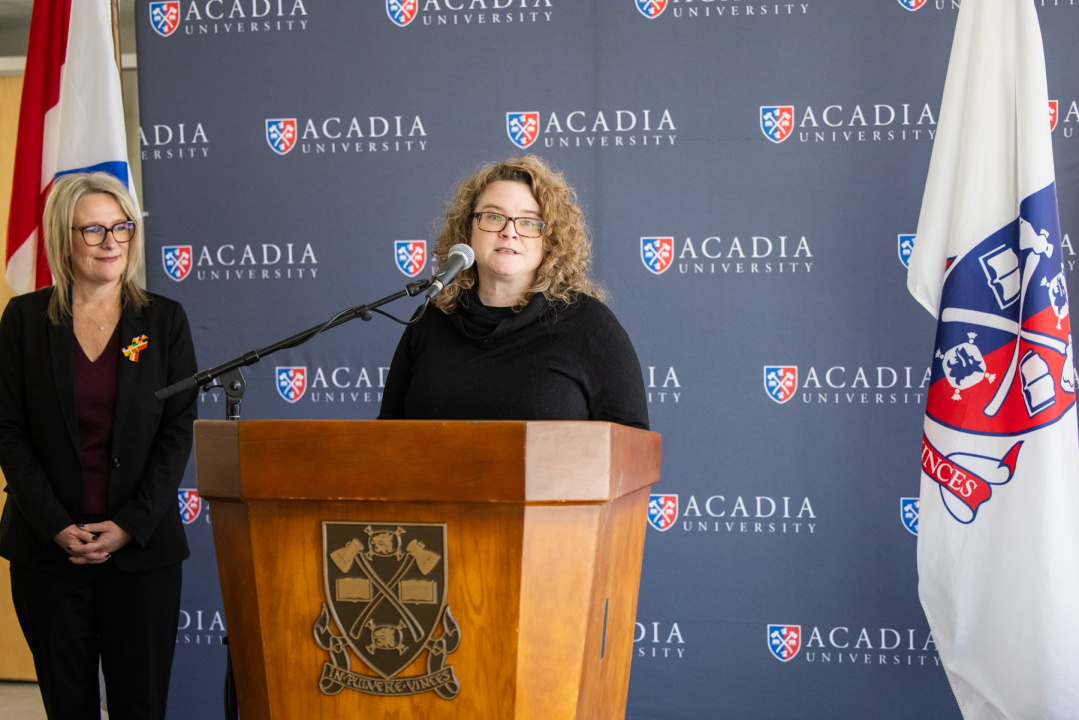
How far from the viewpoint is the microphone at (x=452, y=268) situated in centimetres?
116

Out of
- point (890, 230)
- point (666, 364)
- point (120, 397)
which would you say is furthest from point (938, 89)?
point (120, 397)

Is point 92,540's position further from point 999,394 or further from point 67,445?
point 999,394

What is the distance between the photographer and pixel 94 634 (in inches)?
75.4

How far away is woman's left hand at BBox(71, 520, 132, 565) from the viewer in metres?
1.82

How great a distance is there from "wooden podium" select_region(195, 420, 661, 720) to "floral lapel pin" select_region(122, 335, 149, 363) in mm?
1154

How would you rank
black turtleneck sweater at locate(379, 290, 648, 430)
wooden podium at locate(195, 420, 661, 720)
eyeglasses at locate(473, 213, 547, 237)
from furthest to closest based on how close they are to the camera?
eyeglasses at locate(473, 213, 547, 237) < black turtleneck sweater at locate(379, 290, 648, 430) < wooden podium at locate(195, 420, 661, 720)

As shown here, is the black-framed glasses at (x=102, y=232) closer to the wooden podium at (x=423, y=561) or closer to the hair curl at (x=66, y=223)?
the hair curl at (x=66, y=223)

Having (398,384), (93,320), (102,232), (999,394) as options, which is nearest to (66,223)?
(102,232)

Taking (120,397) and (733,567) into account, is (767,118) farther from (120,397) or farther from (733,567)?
(120,397)

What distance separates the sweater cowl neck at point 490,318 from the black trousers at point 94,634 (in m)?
1.00

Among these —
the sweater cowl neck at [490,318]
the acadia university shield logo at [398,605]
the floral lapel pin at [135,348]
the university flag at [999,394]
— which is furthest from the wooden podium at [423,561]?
the university flag at [999,394]

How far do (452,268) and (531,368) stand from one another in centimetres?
28

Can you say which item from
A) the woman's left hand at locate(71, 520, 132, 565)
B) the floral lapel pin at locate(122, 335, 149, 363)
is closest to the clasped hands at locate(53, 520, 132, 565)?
the woman's left hand at locate(71, 520, 132, 565)

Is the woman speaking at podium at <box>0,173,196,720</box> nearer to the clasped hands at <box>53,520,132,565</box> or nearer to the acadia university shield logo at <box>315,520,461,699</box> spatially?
the clasped hands at <box>53,520,132,565</box>
